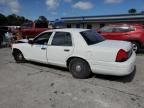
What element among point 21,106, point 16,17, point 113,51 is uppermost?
point 16,17

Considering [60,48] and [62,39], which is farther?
[62,39]

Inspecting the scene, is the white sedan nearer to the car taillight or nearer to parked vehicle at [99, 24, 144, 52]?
the car taillight

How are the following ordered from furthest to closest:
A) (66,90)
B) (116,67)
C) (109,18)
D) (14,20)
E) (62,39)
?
(14,20)
(109,18)
(62,39)
(116,67)
(66,90)

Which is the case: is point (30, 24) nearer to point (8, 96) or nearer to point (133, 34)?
point (133, 34)

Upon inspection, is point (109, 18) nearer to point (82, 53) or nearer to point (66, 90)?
point (82, 53)

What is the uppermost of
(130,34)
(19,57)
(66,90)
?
(130,34)

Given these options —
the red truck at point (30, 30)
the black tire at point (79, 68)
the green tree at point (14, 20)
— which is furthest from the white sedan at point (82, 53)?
the green tree at point (14, 20)

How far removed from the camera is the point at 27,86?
5.33 metres

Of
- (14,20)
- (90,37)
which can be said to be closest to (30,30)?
(90,37)

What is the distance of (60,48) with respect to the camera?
20.2 ft

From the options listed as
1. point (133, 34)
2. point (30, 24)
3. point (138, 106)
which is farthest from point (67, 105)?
point (30, 24)

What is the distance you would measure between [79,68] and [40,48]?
1.87 m

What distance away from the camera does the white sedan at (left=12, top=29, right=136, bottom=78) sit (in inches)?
202

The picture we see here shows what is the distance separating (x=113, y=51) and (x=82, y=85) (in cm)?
130
